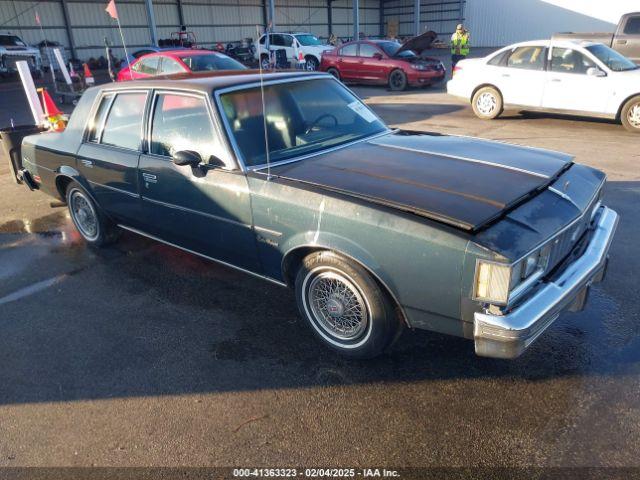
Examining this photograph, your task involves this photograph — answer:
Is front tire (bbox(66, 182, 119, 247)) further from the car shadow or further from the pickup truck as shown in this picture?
the pickup truck

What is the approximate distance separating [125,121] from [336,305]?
253cm

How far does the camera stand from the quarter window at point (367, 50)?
51.4 feet

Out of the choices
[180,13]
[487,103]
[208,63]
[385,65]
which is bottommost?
[487,103]

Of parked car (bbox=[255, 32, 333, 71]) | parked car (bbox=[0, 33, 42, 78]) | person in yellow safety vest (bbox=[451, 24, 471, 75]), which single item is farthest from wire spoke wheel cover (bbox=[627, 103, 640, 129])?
parked car (bbox=[0, 33, 42, 78])

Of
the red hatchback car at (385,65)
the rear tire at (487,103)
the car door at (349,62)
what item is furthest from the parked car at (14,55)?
the rear tire at (487,103)

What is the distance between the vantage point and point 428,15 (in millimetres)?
39375

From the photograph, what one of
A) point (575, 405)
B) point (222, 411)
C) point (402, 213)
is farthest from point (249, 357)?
point (575, 405)

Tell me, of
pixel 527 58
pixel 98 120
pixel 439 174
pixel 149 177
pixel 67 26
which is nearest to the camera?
pixel 439 174

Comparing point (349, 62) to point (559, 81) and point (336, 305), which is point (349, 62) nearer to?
point (559, 81)

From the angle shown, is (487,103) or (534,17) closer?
(487,103)

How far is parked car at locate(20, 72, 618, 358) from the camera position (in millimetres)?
2539

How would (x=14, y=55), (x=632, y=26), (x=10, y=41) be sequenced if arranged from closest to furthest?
(x=632, y=26) < (x=14, y=55) < (x=10, y=41)

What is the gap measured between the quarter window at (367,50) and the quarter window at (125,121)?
12.7 meters

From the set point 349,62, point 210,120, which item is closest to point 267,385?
point 210,120
